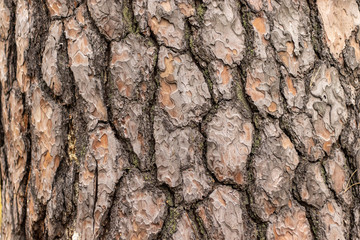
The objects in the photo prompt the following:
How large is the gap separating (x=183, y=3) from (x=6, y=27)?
0.70 m

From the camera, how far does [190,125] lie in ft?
3.77

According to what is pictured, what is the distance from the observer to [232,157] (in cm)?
115

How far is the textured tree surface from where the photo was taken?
114 cm

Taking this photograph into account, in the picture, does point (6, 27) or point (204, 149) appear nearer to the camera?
point (204, 149)

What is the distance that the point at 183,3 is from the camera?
1171 mm

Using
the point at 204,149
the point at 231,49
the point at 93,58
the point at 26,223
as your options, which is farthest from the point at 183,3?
the point at 26,223

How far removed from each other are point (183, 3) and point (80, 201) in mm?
695

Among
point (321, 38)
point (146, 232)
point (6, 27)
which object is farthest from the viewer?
point (6, 27)

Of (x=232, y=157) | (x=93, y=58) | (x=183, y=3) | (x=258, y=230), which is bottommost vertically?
(x=258, y=230)

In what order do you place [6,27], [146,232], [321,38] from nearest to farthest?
[146,232]
[321,38]
[6,27]

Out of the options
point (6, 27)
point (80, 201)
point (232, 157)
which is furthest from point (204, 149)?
point (6, 27)

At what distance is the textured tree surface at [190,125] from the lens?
1.14 metres

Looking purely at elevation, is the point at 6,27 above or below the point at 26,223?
above

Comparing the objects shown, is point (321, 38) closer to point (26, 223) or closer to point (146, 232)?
point (146, 232)
